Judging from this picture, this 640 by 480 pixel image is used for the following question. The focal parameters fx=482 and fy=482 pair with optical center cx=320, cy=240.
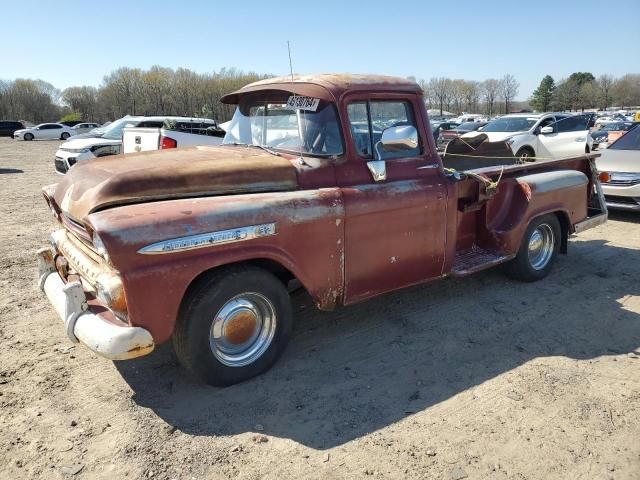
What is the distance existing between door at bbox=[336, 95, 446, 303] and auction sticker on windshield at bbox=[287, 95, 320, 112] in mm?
242

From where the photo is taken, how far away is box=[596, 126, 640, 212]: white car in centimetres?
802

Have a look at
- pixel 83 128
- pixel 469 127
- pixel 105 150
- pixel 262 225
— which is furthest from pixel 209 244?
pixel 83 128

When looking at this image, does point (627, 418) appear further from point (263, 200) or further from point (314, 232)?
point (263, 200)

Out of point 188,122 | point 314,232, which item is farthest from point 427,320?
point 188,122

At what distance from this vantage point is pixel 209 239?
296cm

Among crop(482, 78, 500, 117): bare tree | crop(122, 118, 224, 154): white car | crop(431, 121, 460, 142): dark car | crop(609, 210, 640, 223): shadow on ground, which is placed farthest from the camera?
crop(482, 78, 500, 117): bare tree

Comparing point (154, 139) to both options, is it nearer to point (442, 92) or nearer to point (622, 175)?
point (622, 175)

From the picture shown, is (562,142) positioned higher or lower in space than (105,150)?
lower

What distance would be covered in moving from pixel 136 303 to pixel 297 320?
1854 mm

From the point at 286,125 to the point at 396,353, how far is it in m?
2.05

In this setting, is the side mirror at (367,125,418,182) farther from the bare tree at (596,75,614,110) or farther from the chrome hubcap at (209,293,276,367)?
the bare tree at (596,75,614,110)

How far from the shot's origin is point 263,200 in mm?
3248

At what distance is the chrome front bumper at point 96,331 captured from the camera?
279cm

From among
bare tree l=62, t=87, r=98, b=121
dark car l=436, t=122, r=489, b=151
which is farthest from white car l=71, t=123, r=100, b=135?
dark car l=436, t=122, r=489, b=151
